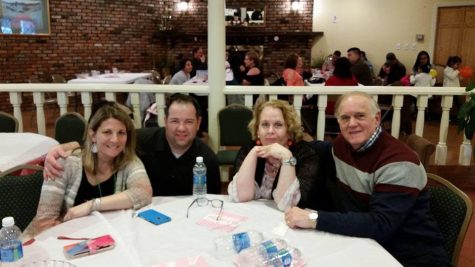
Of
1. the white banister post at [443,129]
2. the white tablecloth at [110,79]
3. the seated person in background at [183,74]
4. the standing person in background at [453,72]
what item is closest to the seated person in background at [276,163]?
the white banister post at [443,129]

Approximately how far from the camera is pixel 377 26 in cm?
945

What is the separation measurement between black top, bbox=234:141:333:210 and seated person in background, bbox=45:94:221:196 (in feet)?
0.65

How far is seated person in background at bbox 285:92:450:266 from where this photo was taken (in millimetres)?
1607

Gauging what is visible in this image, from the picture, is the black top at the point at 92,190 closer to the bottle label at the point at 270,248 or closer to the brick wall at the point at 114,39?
the bottle label at the point at 270,248

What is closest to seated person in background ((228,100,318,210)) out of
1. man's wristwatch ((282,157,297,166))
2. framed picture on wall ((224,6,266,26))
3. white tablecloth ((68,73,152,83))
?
man's wristwatch ((282,157,297,166))

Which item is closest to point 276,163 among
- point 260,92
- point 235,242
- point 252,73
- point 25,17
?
point 235,242

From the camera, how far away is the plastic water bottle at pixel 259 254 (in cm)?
136

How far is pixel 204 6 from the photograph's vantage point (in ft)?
33.0

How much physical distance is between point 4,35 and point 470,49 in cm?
846

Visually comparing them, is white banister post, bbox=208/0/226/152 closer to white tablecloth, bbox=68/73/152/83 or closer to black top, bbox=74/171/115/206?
black top, bbox=74/171/115/206

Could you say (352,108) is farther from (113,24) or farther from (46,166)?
(113,24)

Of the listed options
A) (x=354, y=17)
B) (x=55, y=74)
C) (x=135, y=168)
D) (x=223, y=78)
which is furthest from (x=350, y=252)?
(x=354, y=17)

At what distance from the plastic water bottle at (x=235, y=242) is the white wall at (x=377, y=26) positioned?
8629 mm

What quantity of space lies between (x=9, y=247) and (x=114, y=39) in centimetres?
805
